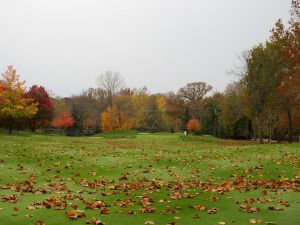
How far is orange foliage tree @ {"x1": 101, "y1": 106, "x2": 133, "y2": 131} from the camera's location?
291ft

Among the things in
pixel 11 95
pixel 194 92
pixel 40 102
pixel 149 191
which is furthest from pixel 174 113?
pixel 149 191

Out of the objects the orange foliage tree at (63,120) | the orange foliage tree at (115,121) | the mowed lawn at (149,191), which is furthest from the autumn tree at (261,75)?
the orange foliage tree at (63,120)

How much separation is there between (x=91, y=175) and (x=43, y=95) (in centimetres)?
5933

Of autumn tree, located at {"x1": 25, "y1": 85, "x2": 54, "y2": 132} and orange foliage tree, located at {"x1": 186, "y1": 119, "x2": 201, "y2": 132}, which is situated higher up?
autumn tree, located at {"x1": 25, "y1": 85, "x2": 54, "y2": 132}

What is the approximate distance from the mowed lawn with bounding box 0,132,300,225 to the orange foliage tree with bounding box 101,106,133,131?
65672 mm

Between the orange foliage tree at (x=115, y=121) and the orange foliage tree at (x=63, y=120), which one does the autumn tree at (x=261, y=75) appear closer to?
the orange foliage tree at (x=115, y=121)

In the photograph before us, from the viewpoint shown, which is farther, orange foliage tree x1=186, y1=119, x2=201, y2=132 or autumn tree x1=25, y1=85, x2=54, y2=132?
orange foliage tree x1=186, y1=119, x2=201, y2=132

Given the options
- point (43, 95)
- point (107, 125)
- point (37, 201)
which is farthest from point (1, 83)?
point (37, 201)

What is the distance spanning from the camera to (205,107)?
96.8 m

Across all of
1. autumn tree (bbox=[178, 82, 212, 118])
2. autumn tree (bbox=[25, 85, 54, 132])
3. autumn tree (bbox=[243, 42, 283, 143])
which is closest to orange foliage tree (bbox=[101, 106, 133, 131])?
autumn tree (bbox=[25, 85, 54, 132])

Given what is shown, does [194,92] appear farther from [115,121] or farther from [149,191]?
[149,191]

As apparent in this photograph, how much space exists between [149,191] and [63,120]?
79.9 meters

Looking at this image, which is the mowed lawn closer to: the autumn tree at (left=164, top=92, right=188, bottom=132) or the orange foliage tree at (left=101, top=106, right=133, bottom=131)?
the orange foliage tree at (left=101, top=106, right=133, bottom=131)

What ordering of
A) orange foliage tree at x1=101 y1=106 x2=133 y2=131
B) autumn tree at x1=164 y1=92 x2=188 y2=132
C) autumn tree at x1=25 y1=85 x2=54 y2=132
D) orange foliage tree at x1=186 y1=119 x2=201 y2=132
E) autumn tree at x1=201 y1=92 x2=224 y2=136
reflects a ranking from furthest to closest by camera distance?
autumn tree at x1=164 y1=92 x2=188 y2=132
orange foliage tree at x1=186 y1=119 x2=201 y2=132
orange foliage tree at x1=101 y1=106 x2=133 y2=131
autumn tree at x1=201 y1=92 x2=224 y2=136
autumn tree at x1=25 y1=85 x2=54 y2=132
